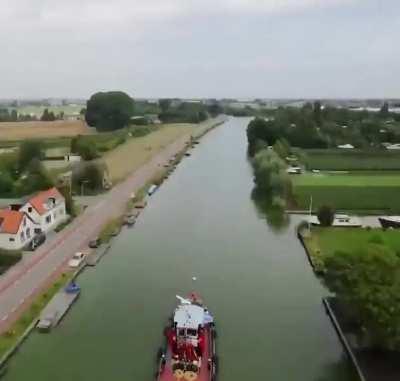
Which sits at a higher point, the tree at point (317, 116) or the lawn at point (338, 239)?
the tree at point (317, 116)

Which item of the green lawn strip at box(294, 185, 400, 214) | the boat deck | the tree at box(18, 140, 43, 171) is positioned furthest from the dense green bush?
the tree at box(18, 140, 43, 171)

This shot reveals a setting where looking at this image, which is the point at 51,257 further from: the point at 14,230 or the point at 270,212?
the point at 270,212

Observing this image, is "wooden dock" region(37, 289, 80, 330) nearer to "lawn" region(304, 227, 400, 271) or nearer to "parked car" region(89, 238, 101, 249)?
"parked car" region(89, 238, 101, 249)

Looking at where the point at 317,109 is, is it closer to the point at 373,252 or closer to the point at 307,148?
the point at 307,148

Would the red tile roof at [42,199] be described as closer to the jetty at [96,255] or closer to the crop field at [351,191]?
the jetty at [96,255]

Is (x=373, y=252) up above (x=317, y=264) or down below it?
above

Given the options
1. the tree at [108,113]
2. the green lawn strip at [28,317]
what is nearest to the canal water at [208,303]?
the green lawn strip at [28,317]

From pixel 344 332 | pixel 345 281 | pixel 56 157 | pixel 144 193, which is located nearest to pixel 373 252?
pixel 345 281
